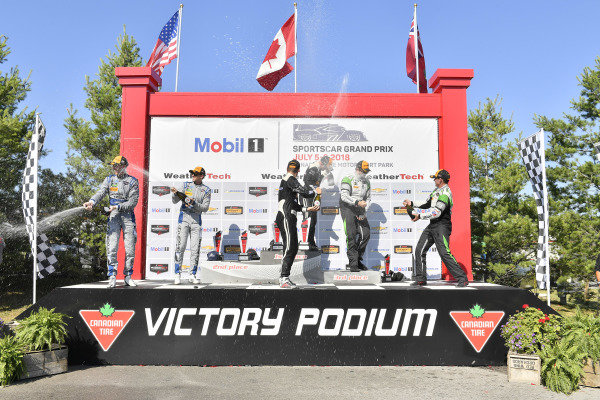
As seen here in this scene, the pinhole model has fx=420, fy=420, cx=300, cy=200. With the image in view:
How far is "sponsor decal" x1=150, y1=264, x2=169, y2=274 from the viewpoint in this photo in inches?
314

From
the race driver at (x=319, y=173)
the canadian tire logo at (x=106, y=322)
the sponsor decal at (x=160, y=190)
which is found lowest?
the canadian tire logo at (x=106, y=322)

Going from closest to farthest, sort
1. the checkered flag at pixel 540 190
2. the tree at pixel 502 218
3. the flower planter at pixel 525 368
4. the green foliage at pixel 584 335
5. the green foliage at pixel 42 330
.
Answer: the green foliage at pixel 584 335 → the flower planter at pixel 525 368 → the green foliage at pixel 42 330 → the checkered flag at pixel 540 190 → the tree at pixel 502 218

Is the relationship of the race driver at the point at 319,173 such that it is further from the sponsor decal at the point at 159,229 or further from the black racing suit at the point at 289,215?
the sponsor decal at the point at 159,229

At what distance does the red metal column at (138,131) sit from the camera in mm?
8016

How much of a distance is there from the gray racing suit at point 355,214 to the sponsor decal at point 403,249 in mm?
1237

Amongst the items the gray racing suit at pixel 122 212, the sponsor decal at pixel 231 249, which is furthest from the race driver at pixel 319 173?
the gray racing suit at pixel 122 212

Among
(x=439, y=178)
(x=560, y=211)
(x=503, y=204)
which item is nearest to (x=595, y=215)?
(x=560, y=211)

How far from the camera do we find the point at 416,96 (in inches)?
328

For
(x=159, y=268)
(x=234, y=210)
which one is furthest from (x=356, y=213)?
(x=159, y=268)

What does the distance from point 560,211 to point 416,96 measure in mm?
8413

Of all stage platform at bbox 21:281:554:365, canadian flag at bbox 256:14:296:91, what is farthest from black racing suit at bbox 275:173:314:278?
canadian flag at bbox 256:14:296:91

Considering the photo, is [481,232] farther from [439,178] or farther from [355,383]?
[355,383]

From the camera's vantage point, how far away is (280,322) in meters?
5.04

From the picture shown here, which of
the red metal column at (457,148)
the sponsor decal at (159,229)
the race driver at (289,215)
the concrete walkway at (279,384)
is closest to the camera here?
the concrete walkway at (279,384)
